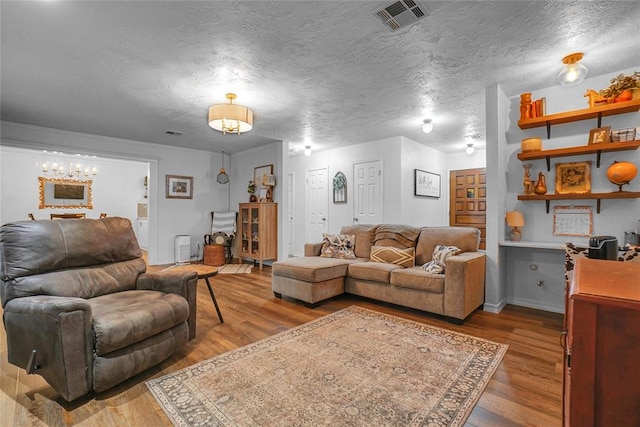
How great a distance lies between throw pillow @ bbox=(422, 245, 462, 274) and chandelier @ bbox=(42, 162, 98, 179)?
26.5 feet

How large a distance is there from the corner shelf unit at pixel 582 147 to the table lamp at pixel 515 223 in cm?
18

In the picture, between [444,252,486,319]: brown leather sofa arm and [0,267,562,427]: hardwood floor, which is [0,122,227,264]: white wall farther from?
[444,252,486,319]: brown leather sofa arm

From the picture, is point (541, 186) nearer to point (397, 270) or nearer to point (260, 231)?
point (397, 270)

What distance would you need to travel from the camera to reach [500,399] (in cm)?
167

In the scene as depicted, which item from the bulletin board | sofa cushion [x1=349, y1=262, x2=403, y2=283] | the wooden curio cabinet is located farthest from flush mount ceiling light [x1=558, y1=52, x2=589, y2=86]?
the wooden curio cabinet

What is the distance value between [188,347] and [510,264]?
3414 millimetres

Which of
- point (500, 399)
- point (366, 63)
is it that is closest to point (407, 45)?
point (366, 63)

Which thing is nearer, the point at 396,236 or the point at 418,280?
the point at 418,280

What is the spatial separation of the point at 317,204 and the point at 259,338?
4169mm

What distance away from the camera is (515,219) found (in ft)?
10.4

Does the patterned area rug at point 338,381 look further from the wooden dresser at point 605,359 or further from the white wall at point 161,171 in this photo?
the white wall at point 161,171

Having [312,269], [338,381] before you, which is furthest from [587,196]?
[338,381]

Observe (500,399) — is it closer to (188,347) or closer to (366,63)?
(188,347)

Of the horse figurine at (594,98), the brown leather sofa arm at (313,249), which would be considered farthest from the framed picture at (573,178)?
the brown leather sofa arm at (313,249)
